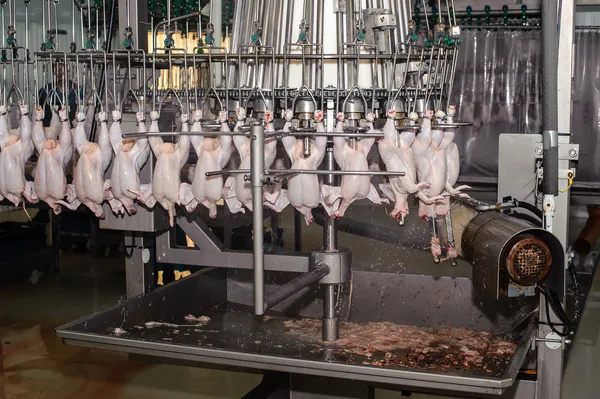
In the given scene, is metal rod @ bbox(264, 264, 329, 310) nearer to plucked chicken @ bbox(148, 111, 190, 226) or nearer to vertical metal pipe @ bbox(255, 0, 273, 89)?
plucked chicken @ bbox(148, 111, 190, 226)

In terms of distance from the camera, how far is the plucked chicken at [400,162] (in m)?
2.37

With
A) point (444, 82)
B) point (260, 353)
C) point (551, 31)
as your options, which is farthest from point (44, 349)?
point (551, 31)

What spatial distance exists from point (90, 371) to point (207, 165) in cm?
230

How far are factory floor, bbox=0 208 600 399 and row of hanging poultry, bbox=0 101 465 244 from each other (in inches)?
60.6

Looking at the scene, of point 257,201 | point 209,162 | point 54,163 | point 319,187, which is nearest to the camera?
point 257,201

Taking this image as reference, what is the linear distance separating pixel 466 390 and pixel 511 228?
552mm

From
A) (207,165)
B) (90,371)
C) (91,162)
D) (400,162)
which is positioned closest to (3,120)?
(91,162)

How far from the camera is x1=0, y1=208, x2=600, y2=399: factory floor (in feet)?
13.2

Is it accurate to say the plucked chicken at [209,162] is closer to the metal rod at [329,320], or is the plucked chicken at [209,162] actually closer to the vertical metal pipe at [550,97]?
the metal rod at [329,320]

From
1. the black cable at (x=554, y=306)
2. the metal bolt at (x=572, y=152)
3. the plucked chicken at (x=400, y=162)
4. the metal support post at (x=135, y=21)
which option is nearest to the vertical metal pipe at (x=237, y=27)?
the metal support post at (x=135, y=21)

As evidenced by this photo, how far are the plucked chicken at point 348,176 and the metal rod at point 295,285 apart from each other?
0.65 ft

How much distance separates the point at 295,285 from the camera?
7.24 ft

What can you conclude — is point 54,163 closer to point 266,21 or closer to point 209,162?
point 209,162

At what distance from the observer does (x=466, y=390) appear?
1983 millimetres
